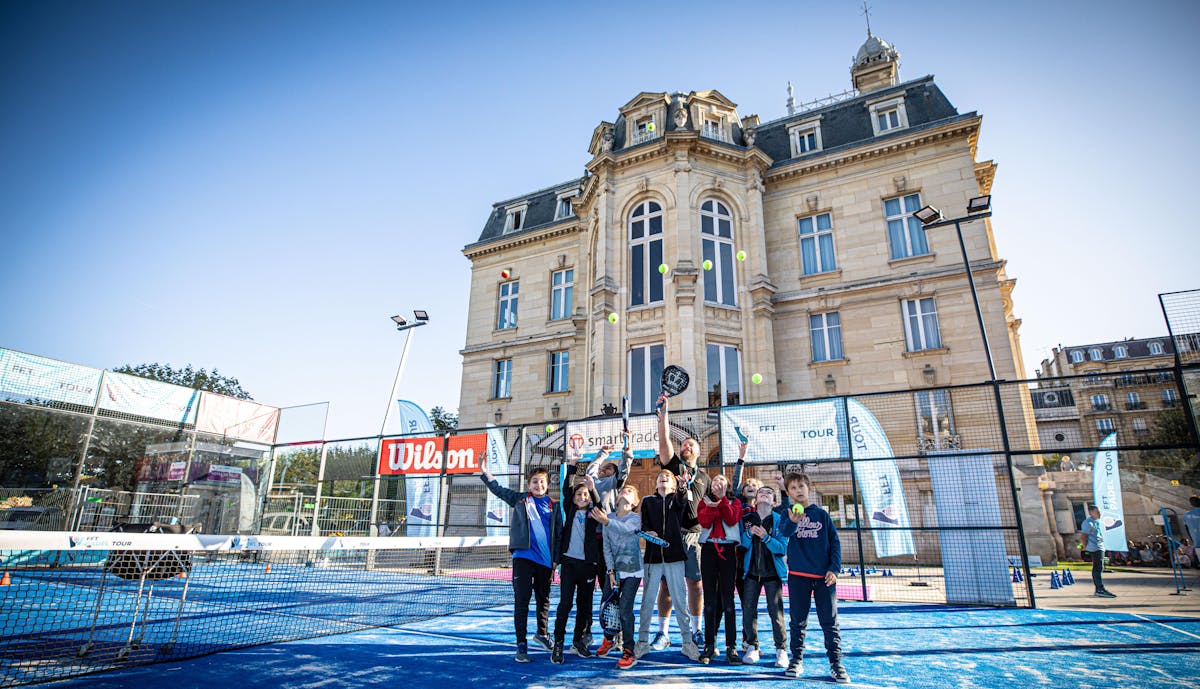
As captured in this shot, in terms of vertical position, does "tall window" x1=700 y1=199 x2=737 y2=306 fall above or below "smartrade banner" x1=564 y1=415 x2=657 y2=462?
above

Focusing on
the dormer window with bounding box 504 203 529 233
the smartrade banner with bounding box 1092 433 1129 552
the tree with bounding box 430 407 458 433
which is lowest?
the smartrade banner with bounding box 1092 433 1129 552

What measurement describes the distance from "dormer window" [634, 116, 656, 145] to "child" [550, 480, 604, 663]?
19403mm

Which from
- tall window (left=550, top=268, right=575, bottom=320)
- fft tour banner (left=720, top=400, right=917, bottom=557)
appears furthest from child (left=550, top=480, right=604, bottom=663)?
tall window (left=550, top=268, right=575, bottom=320)

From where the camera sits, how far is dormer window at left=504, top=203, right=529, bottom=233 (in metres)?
29.4

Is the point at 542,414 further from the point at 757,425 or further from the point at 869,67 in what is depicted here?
the point at 869,67

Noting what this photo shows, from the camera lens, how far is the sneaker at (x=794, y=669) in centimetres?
516

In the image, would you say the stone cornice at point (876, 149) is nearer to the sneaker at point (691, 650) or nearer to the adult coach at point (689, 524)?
the adult coach at point (689, 524)

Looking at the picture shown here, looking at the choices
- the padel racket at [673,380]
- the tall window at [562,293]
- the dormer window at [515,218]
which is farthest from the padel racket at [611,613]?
the dormer window at [515,218]

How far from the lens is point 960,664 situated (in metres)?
5.65

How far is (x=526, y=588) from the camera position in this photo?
5.80m

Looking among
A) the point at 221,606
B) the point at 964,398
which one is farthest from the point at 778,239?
the point at 221,606

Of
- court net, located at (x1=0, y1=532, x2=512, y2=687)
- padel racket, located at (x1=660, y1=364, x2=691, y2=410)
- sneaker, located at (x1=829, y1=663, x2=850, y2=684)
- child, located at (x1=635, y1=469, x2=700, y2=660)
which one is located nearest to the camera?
sneaker, located at (x1=829, y1=663, x2=850, y2=684)

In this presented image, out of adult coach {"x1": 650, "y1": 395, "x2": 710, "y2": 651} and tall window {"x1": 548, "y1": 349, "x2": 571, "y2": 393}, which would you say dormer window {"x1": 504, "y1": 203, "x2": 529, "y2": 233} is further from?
adult coach {"x1": 650, "y1": 395, "x2": 710, "y2": 651}

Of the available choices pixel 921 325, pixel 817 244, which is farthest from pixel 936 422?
pixel 817 244
